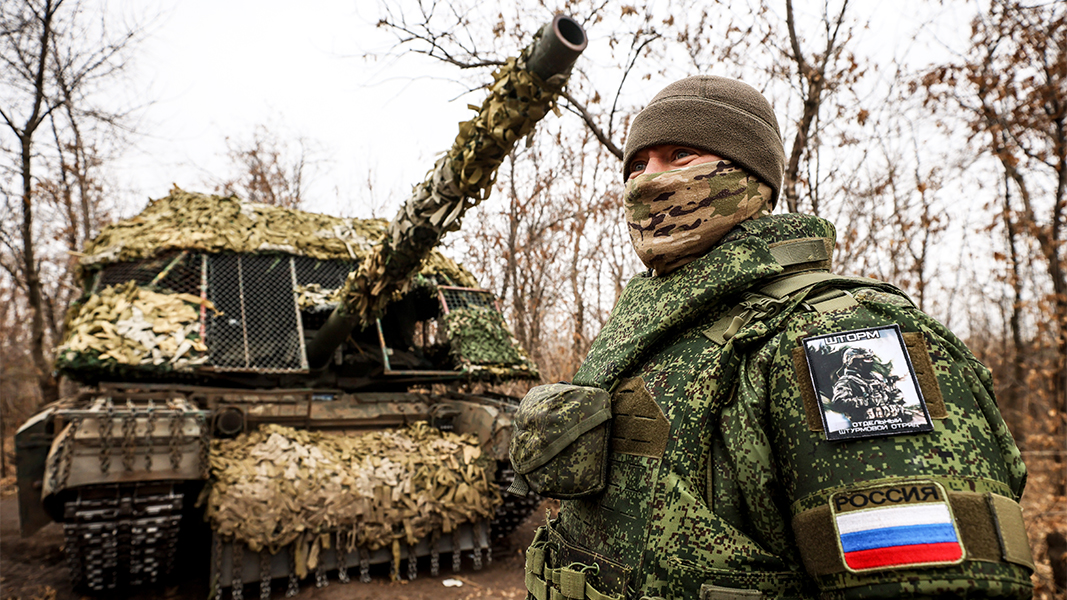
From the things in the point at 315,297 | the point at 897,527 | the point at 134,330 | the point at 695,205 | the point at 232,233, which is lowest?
the point at 897,527

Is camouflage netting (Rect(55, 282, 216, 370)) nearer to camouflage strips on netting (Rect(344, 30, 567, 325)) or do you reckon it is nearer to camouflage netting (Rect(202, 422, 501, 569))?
camouflage netting (Rect(202, 422, 501, 569))

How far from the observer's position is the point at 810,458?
1106 millimetres

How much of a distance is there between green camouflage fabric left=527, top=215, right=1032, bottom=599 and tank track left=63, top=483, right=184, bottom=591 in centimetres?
379

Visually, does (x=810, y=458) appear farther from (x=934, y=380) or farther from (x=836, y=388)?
(x=934, y=380)

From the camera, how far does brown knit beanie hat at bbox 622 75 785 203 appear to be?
155 cm

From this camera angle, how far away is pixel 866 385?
109 cm

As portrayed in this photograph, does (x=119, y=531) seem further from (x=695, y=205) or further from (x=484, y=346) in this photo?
(x=695, y=205)

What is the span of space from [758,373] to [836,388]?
155mm

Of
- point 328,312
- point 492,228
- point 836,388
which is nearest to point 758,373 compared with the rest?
point 836,388

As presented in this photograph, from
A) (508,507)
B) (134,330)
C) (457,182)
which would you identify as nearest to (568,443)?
→ (457,182)

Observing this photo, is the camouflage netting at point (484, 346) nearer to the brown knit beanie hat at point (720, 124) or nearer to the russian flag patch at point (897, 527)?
the brown knit beanie hat at point (720, 124)

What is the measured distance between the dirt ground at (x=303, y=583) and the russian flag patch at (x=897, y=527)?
452cm

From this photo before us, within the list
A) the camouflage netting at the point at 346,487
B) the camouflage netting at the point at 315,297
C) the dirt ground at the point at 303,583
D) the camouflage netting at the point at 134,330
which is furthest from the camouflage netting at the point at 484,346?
the camouflage netting at the point at 134,330

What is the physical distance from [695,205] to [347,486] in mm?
4079
